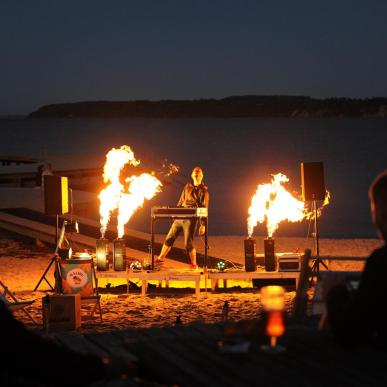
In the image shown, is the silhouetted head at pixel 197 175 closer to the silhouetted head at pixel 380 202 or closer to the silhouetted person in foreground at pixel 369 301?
the silhouetted person in foreground at pixel 369 301

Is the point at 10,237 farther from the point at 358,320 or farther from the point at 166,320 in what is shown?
the point at 358,320

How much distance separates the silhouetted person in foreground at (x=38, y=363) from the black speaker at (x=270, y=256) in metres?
7.16

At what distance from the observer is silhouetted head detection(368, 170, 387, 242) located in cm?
300

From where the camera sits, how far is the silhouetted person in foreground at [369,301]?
3051 mm

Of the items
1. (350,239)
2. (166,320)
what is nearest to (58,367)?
(166,320)

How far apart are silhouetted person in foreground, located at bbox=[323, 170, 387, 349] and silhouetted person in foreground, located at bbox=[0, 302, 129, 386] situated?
3.05ft

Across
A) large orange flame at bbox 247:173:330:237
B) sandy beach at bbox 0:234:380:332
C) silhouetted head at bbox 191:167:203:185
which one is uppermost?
silhouetted head at bbox 191:167:203:185

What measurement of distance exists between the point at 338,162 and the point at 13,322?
163ft

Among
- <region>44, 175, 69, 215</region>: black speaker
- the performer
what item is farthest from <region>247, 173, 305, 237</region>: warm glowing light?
<region>44, 175, 69, 215</region>: black speaker

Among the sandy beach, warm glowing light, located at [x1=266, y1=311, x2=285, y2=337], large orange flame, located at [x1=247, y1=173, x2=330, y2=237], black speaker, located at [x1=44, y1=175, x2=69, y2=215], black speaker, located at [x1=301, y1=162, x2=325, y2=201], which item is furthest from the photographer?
large orange flame, located at [x1=247, y1=173, x2=330, y2=237]

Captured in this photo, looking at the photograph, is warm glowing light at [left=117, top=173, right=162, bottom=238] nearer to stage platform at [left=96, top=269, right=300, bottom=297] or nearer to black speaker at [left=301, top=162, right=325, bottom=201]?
stage platform at [left=96, top=269, right=300, bottom=297]

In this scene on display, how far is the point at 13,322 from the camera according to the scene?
9.95 feet

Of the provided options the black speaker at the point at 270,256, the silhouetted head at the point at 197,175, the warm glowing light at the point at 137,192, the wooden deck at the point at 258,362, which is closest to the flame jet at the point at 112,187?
the warm glowing light at the point at 137,192

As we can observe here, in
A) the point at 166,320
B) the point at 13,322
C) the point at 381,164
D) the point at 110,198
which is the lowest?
the point at 166,320
